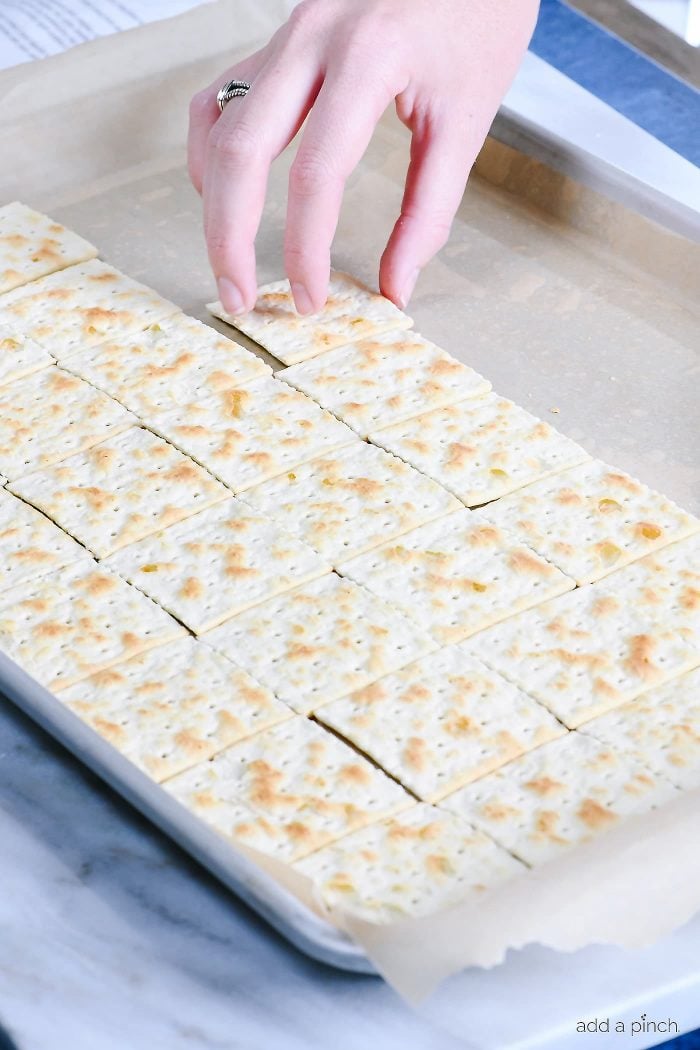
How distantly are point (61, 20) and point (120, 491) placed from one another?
1464mm

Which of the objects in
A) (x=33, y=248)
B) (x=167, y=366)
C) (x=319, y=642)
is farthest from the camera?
(x=33, y=248)

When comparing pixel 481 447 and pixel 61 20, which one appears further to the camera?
pixel 61 20

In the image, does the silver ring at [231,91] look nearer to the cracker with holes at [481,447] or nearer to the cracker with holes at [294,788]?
the cracker with holes at [481,447]

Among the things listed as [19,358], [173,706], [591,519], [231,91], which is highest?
[231,91]

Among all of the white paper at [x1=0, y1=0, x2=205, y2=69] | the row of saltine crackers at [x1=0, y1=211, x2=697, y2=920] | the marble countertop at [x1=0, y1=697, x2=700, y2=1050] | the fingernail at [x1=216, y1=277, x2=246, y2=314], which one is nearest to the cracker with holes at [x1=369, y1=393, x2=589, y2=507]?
the row of saltine crackers at [x1=0, y1=211, x2=697, y2=920]

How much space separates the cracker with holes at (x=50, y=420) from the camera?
81.0 inches

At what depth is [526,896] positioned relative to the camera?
134 cm

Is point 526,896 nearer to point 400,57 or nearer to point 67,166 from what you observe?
point 400,57

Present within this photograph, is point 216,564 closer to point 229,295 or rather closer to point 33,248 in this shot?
point 229,295

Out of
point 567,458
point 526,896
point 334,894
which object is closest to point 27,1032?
point 334,894

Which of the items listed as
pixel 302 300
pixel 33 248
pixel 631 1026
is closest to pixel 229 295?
pixel 302 300

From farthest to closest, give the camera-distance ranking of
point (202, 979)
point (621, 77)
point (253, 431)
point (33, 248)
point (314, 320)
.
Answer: point (621, 77)
point (33, 248)
point (314, 320)
point (253, 431)
point (202, 979)

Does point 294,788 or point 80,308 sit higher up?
point 294,788

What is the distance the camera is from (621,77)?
14.1 feet
